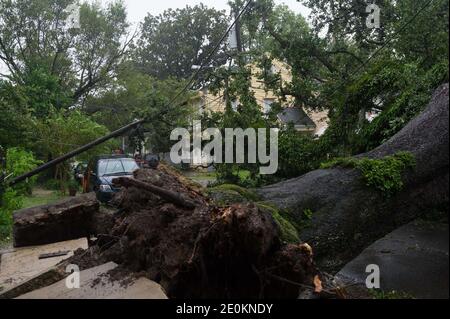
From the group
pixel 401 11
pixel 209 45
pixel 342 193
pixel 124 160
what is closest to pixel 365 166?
pixel 342 193

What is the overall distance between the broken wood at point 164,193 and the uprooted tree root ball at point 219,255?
0.09ft

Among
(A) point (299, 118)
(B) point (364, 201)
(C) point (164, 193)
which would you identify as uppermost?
(A) point (299, 118)

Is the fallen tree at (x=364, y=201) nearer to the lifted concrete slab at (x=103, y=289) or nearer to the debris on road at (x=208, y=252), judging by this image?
the debris on road at (x=208, y=252)

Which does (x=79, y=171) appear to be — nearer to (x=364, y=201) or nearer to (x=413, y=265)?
(x=364, y=201)

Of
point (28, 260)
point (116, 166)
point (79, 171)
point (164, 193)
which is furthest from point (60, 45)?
point (164, 193)

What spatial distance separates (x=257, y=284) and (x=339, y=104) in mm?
5892

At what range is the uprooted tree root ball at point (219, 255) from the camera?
3246 mm

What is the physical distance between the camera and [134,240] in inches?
159

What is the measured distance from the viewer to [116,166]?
47.5 feet

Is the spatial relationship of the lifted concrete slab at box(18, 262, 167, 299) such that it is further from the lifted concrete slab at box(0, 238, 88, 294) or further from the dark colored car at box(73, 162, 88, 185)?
the dark colored car at box(73, 162, 88, 185)

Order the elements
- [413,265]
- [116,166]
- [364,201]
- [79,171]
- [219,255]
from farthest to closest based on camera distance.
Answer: [79,171] → [116,166] → [364,201] → [413,265] → [219,255]

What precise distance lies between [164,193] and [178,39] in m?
41.0

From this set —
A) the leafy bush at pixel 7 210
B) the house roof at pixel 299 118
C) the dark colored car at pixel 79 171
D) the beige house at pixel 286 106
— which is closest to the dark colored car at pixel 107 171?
the dark colored car at pixel 79 171

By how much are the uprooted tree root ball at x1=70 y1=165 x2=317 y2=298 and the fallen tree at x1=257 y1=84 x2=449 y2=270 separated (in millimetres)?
1492
